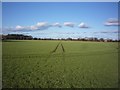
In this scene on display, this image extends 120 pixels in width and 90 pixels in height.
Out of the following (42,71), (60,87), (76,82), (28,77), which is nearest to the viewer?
(60,87)

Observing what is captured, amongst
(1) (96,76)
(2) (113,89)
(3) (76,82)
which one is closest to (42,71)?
(3) (76,82)

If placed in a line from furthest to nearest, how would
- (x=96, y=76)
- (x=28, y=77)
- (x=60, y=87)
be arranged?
1. (x=96, y=76)
2. (x=28, y=77)
3. (x=60, y=87)

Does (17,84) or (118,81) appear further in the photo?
(118,81)

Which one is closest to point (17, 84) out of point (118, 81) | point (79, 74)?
point (79, 74)

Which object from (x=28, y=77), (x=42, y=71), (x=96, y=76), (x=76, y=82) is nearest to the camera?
(x=76, y=82)

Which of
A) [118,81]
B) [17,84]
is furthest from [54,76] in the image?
[118,81]

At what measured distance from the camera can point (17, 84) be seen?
333 cm

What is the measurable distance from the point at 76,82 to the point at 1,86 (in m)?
1.63

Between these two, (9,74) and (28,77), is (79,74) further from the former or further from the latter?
(9,74)

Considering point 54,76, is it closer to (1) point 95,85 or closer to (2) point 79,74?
(2) point 79,74

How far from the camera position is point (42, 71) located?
4.35m

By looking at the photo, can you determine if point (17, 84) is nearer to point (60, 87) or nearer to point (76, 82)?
point (60, 87)

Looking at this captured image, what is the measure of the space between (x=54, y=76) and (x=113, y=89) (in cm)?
143

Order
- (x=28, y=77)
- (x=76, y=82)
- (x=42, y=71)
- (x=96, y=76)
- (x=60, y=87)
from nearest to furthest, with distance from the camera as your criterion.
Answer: (x=60, y=87) < (x=76, y=82) < (x=28, y=77) < (x=96, y=76) < (x=42, y=71)
